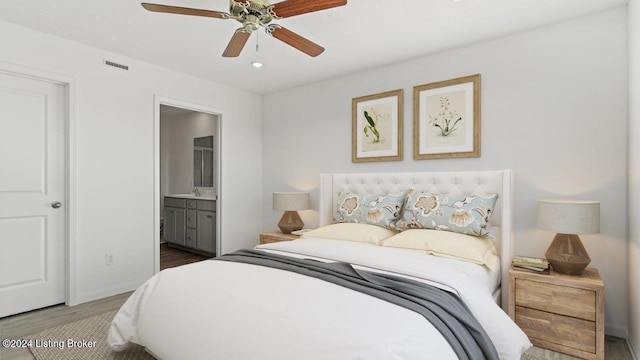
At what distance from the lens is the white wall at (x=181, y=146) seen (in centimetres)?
575

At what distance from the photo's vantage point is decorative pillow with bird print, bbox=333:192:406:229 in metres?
3.09

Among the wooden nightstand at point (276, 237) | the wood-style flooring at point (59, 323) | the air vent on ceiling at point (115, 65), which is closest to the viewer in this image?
the wood-style flooring at point (59, 323)

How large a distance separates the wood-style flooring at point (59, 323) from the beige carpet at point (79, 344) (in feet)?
0.31

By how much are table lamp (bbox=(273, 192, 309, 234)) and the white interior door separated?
2.09m

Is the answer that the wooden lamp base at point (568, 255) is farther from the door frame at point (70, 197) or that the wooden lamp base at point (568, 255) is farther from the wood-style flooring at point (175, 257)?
the wood-style flooring at point (175, 257)

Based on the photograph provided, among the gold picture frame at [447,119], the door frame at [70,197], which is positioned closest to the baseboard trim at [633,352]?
the gold picture frame at [447,119]

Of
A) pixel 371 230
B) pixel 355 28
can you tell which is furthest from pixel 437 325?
pixel 355 28

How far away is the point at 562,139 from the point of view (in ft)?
8.53

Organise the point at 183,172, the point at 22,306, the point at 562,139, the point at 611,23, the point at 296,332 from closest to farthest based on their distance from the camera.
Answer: the point at 296,332 → the point at 611,23 → the point at 562,139 → the point at 22,306 → the point at 183,172

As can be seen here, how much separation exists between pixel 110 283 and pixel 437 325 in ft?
10.6

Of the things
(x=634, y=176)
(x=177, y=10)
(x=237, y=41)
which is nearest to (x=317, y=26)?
(x=237, y=41)

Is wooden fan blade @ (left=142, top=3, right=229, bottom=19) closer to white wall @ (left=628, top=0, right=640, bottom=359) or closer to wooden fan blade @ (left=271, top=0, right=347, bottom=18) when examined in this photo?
wooden fan blade @ (left=271, top=0, right=347, bottom=18)

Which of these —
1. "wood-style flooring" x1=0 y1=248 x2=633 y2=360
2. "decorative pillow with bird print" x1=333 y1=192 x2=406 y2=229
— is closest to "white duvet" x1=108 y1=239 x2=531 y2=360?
"wood-style flooring" x1=0 y1=248 x2=633 y2=360

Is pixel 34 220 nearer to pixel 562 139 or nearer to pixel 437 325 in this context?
pixel 437 325
